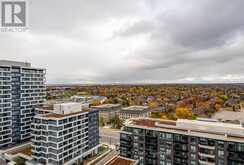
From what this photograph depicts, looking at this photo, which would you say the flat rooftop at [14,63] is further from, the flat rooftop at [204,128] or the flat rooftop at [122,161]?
the flat rooftop at [122,161]

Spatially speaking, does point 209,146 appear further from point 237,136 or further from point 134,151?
point 134,151

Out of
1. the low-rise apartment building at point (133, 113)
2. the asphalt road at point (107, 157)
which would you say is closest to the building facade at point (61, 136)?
the asphalt road at point (107, 157)

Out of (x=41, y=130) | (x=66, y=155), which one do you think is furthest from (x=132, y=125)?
(x=41, y=130)

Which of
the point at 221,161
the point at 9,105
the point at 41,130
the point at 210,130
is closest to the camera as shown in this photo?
the point at 221,161

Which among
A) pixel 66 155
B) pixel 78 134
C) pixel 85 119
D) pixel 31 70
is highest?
pixel 31 70

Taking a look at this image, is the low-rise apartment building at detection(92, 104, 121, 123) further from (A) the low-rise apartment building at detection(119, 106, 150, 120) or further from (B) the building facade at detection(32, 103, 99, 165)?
(B) the building facade at detection(32, 103, 99, 165)

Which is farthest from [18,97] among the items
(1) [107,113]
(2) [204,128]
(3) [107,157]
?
(1) [107,113]

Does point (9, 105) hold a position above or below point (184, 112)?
above
